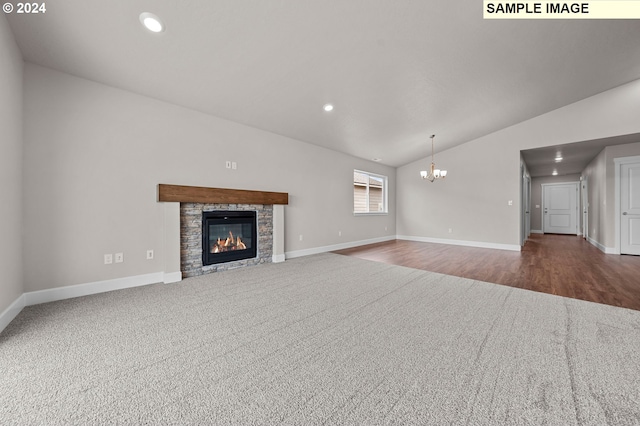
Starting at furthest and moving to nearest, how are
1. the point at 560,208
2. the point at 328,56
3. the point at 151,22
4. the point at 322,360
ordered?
the point at 560,208 < the point at 328,56 < the point at 151,22 < the point at 322,360

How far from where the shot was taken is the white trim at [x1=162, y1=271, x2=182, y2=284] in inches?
130

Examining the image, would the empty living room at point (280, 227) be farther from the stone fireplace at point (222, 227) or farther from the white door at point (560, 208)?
the white door at point (560, 208)

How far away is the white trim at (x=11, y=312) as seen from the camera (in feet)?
6.68

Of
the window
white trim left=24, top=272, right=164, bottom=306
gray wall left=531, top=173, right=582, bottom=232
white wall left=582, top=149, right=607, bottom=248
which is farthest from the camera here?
gray wall left=531, top=173, right=582, bottom=232

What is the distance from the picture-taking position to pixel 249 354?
5.46 ft

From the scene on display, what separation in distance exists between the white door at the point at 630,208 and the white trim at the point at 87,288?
8.94 m

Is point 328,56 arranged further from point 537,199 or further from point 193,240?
point 537,199

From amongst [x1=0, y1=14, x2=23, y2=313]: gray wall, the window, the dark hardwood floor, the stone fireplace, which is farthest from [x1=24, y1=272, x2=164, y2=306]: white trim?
the window

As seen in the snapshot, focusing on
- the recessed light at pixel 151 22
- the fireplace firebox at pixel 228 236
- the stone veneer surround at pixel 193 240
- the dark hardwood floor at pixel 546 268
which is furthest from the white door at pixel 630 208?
the recessed light at pixel 151 22

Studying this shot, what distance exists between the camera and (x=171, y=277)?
3.35m

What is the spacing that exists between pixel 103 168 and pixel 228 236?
184 centimetres

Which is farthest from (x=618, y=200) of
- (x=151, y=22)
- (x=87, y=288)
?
(x=87, y=288)

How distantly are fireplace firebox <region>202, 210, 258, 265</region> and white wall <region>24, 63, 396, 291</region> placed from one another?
52 centimetres

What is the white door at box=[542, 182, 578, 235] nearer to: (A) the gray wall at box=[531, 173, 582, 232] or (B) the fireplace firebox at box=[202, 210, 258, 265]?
(A) the gray wall at box=[531, 173, 582, 232]
